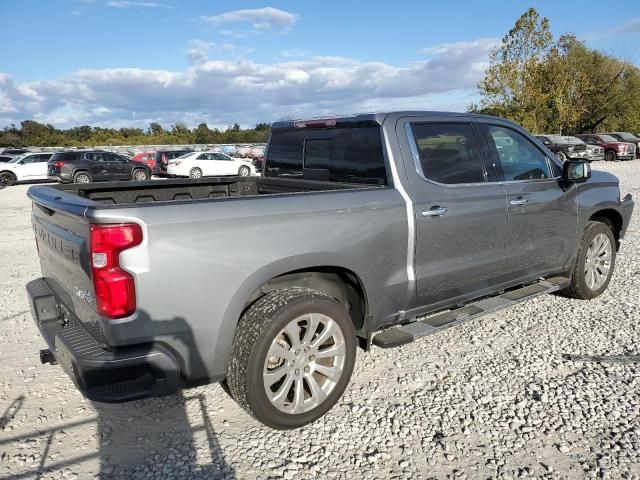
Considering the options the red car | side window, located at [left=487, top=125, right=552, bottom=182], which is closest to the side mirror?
side window, located at [left=487, top=125, right=552, bottom=182]

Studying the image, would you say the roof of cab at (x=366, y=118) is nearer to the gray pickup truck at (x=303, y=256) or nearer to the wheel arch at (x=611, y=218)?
the gray pickup truck at (x=303, y=256)

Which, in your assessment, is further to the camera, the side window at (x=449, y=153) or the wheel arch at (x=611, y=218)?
the wheel arch at (x=611, y=218)

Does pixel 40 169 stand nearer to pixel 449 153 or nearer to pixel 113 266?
pixel 449 153

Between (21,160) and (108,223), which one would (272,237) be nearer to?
(108,223)

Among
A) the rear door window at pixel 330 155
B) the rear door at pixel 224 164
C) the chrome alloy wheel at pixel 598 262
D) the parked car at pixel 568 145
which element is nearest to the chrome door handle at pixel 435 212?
the rear door window at pixel 330 155

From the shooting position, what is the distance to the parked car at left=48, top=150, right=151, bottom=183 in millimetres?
22109

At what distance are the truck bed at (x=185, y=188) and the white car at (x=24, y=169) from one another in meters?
22.3

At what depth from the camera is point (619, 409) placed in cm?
319

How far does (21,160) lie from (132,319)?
2510 cm

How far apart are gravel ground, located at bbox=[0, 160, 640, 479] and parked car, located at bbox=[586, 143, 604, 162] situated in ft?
90.4

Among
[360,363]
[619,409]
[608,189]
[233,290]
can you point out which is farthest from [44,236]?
[608,189]

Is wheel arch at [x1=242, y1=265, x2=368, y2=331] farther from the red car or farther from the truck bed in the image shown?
the red car

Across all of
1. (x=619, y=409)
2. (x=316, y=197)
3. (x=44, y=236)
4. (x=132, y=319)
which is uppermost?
(x=316, y=197)

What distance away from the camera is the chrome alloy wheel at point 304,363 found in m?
2.93
